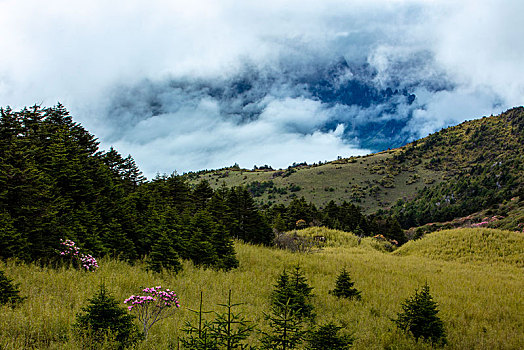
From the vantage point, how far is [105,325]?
5.03 metres

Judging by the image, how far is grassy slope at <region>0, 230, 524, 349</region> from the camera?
208 inches

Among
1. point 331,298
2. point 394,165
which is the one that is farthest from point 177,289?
point 394,165

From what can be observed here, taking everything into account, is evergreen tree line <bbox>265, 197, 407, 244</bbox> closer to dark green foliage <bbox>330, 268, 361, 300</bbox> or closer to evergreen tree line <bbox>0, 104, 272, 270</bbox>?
evergreen tree line <bbox>0, 104, 272, 270</bbox>

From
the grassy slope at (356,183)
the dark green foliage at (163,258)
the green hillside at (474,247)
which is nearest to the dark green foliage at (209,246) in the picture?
the dark green foliage at (163,258)

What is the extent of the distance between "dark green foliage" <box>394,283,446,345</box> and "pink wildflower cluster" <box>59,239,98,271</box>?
30.5ft

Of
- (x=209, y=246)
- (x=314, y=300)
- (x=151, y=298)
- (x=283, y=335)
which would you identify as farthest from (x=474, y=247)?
(x=151, y=298)

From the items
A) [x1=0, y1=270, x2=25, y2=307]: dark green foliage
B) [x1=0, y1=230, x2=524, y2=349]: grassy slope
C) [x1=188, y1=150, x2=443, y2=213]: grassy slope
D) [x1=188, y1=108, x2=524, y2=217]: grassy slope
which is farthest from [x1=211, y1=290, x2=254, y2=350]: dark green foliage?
[x1=188, y1=108, x2=524, y2=217]: grassy slope

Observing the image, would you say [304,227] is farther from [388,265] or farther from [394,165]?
[394,165]

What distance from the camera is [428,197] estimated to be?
7606cm

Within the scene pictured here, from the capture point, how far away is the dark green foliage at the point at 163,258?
10.5 m

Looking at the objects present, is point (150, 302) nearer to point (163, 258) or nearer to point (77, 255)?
point (163, 258)

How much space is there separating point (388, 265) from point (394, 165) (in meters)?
102

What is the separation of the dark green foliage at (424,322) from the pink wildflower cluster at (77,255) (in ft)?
30.5

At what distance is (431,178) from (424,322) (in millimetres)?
101453
